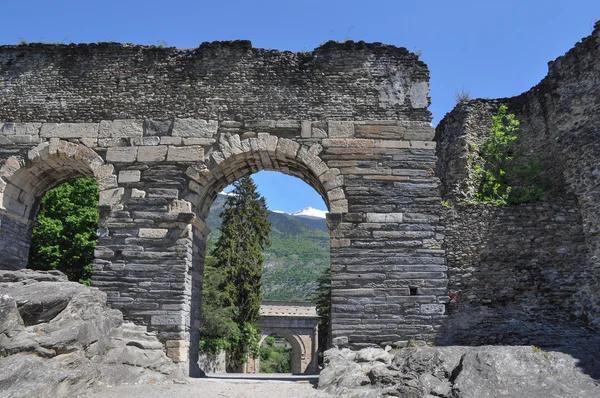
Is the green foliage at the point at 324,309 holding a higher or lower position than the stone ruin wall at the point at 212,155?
lower

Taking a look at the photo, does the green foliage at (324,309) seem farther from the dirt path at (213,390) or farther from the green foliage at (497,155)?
the dirt path at (213,390)

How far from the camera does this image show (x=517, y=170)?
14867 mm

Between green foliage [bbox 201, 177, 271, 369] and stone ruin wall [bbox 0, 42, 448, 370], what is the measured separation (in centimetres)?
1037

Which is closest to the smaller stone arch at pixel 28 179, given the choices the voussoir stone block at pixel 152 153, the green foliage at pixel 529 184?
the voussoir stone block at pixel 152 153

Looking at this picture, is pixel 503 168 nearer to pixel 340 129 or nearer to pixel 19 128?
pixel 340 129

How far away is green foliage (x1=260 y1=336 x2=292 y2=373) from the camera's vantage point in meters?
39.8

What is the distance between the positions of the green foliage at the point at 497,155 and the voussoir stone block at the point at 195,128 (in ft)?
28.2

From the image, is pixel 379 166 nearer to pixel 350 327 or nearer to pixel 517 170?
pixel 350 327

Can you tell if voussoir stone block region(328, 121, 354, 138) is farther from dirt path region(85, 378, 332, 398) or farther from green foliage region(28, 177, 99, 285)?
green foliage region(28, 177, 99, 285)

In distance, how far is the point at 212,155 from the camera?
9523 millimetres

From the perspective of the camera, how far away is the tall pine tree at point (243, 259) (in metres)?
23.2

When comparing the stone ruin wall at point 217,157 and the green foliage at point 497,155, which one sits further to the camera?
the green foliage at point 497,155

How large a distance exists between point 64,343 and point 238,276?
18462 millimetres

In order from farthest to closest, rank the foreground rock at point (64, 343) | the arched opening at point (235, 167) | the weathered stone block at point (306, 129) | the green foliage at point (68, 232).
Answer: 1. the green foliage at point (68, 232)
2. the weathered stone block at point (306, 129)
3. the arched opening at point (235, 167)
4. the foreground rock at point (64, 343)
